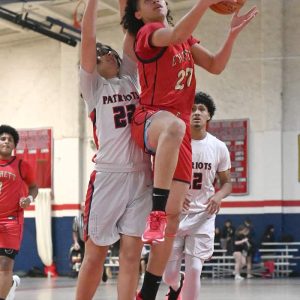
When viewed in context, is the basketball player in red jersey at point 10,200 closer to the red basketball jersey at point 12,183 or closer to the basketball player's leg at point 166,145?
the red basketball jersey at point 12,183

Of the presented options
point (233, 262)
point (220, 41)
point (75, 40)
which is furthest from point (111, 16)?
point (233, 262)

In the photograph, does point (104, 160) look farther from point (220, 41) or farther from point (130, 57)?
point (220, 41)

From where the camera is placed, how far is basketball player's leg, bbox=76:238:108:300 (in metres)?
5.68

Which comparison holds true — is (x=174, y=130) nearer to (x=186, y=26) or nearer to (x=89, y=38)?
(x=186, y=26)

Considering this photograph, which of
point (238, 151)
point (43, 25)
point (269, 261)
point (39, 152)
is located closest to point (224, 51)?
point (269, 261)

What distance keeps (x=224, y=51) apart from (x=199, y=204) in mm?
2273

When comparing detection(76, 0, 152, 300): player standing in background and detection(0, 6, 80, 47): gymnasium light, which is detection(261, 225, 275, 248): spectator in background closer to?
detection(0, 6, 80, 47): gymnasium light

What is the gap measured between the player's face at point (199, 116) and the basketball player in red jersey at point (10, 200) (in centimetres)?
245

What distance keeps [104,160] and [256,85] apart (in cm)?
1676

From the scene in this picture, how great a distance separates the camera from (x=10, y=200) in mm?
9445

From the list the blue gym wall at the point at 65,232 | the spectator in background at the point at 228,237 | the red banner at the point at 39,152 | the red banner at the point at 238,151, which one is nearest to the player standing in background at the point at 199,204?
the spectator in background at the point at 228,237

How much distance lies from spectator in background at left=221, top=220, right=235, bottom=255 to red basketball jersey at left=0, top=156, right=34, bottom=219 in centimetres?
1185

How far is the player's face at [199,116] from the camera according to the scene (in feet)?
24.9

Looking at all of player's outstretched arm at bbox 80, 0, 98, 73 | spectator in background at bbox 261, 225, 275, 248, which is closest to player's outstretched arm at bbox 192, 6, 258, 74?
player's outstretched arm at bbox 80, 0, 98, 73
